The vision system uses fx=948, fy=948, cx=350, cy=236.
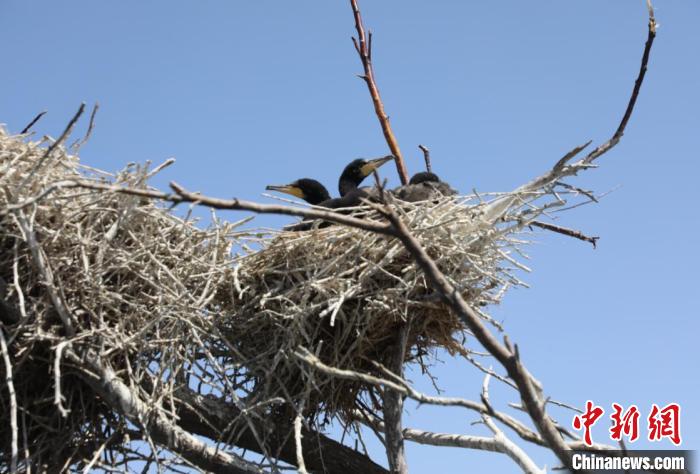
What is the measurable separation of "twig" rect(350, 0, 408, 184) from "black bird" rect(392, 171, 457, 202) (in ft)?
0.98

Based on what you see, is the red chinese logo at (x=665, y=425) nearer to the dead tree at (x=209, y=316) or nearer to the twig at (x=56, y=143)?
the dead tree at (x=209, y=316)

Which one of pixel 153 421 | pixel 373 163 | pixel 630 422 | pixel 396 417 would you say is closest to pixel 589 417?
pixel 630 422

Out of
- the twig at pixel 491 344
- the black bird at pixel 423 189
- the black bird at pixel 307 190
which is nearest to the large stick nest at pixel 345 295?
the black bird at pixel 423 189

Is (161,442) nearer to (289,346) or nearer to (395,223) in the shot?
(289,346)

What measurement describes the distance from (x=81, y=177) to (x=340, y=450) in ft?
4.46

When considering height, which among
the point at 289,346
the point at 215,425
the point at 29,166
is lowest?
the point at 215,425

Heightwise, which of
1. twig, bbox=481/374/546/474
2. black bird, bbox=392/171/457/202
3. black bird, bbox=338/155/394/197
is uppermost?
black bird, bbox=338/155/394/197

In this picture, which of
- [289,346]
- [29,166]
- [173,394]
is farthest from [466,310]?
[29,166]

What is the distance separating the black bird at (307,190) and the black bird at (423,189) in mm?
965

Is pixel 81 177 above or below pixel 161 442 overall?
above

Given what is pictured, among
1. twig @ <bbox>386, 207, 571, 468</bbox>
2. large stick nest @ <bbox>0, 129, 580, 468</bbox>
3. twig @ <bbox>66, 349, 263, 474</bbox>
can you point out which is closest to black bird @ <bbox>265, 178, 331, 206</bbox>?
large stick nest @ <bbox>0, 129, 580, 468</bbox>

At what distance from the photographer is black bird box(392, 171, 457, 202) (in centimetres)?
392

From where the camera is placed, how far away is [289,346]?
325 centimetres

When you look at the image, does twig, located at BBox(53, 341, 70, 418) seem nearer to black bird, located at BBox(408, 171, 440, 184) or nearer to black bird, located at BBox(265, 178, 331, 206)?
black bird, located at BBox(408, 171, 440, 184)
